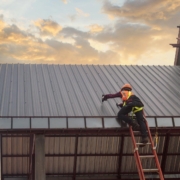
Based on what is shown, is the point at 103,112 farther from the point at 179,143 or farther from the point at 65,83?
the point at 179,143

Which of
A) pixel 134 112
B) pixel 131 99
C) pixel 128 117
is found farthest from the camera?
pixel 131 99

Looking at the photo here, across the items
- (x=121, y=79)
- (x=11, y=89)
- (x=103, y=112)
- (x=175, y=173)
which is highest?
(x=121, y=79)

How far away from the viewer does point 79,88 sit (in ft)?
86.0

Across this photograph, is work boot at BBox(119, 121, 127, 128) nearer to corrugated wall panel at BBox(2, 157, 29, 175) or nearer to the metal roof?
the metal roof

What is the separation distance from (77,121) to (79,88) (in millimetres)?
5666

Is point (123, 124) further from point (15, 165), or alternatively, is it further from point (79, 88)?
point (15, 165)

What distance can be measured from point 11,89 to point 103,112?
6.77 metres

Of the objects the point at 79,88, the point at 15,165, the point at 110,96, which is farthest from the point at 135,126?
the point at 15,165

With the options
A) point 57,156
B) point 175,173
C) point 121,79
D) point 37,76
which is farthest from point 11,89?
point 175,173

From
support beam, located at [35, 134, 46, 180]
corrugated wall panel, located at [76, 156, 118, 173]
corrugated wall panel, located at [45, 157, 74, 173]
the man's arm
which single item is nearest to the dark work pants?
the man's arm

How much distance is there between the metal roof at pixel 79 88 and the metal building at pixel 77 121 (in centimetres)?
6

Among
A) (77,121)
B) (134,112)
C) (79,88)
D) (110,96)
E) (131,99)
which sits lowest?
(77,121)

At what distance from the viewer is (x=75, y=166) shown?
27406 millimetres

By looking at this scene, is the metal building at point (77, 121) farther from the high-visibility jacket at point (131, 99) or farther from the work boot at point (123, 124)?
the high-visibility jacket at point (131, 99)
